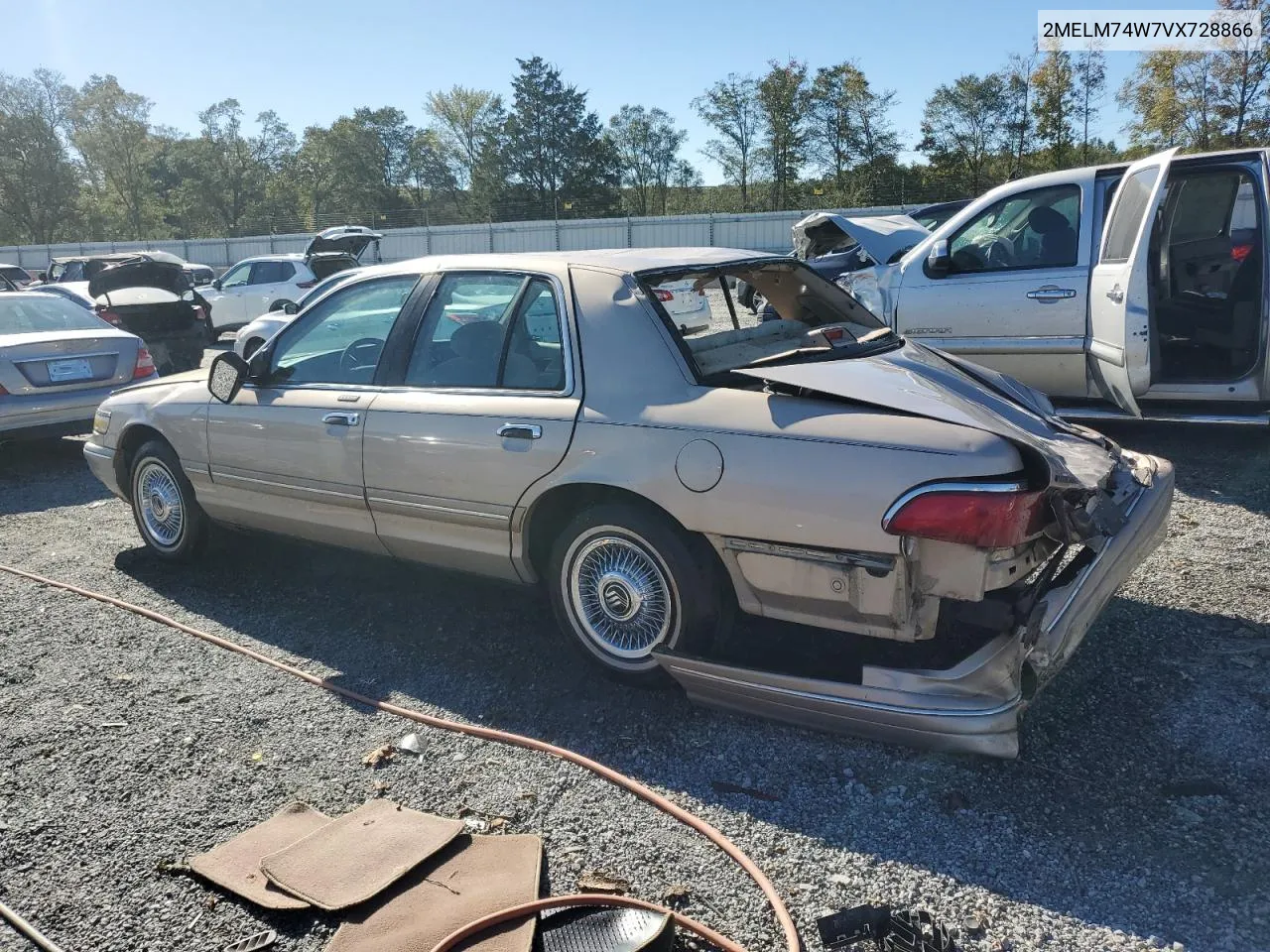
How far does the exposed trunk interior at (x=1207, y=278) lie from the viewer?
6.32m

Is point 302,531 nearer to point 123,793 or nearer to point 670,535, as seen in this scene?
point 123,793

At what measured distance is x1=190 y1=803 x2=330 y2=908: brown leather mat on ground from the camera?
8.34ft

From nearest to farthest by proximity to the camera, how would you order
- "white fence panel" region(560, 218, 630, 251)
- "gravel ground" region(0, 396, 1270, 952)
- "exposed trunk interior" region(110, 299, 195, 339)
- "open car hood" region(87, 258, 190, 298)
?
1. "gravel ground" region(0, 396, 1270, 952)
2. "exposed trunk interior" region(110, 299, 195, 339)
3. "open car hood" region(87, 258, 190, 298)
4. "white fence panel" region(560, 218, 630, 251)

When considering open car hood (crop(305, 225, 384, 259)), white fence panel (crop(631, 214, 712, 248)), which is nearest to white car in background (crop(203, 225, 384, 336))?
open car hood (crop(305, 225, 384, 259))

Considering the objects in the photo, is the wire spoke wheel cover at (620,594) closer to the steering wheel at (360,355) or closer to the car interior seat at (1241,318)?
the steering wheel at (360,355)

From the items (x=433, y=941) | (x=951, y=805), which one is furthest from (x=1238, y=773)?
(x=433, y=941)

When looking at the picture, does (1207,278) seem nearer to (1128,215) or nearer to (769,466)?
(1128,215)

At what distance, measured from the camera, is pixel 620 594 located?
139 inches

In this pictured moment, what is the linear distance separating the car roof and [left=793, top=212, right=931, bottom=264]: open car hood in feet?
15.2

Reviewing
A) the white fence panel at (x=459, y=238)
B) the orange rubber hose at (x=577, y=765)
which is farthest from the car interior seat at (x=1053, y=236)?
the white fence panel at (x=459, y=238)

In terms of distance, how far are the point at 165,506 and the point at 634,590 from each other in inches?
127

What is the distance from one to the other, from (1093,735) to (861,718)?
0.87m

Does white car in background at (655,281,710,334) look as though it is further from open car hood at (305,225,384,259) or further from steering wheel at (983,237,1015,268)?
open car hood at (305,225,384,259)

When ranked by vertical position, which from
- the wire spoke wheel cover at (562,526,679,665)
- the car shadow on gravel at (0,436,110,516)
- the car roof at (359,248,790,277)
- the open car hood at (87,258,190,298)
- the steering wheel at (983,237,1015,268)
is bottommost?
the car shadow on gravel at (0,436,110,516)
